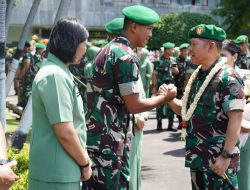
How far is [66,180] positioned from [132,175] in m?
1.68

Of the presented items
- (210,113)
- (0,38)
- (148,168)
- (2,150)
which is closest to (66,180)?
(2,150)

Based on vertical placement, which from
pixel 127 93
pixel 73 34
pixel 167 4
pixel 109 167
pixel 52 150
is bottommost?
pixel 167 4

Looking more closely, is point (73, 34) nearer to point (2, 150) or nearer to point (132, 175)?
point (2, 150)

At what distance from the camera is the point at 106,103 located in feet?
12.3

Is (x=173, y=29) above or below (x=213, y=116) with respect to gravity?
below

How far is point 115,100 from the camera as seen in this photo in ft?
12.3

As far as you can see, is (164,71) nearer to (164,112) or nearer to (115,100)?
(164,112)

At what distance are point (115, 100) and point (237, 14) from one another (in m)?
24.4

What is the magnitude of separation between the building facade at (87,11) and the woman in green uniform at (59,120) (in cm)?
2854

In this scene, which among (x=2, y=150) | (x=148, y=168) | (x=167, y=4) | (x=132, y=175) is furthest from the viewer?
(x=167, y=4)

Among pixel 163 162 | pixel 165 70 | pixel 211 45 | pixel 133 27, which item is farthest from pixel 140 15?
pixel 165 70

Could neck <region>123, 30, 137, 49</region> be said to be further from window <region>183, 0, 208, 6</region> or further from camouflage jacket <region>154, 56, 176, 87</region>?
window <region>183, 0, 208, 6</region>

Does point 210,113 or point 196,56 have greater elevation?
point 196,56

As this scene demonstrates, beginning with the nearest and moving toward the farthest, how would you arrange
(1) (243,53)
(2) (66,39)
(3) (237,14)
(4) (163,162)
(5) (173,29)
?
(2) (66,39), (4) (163,162), (1) (243,53), (3) (237,14), (5) (173,29)
